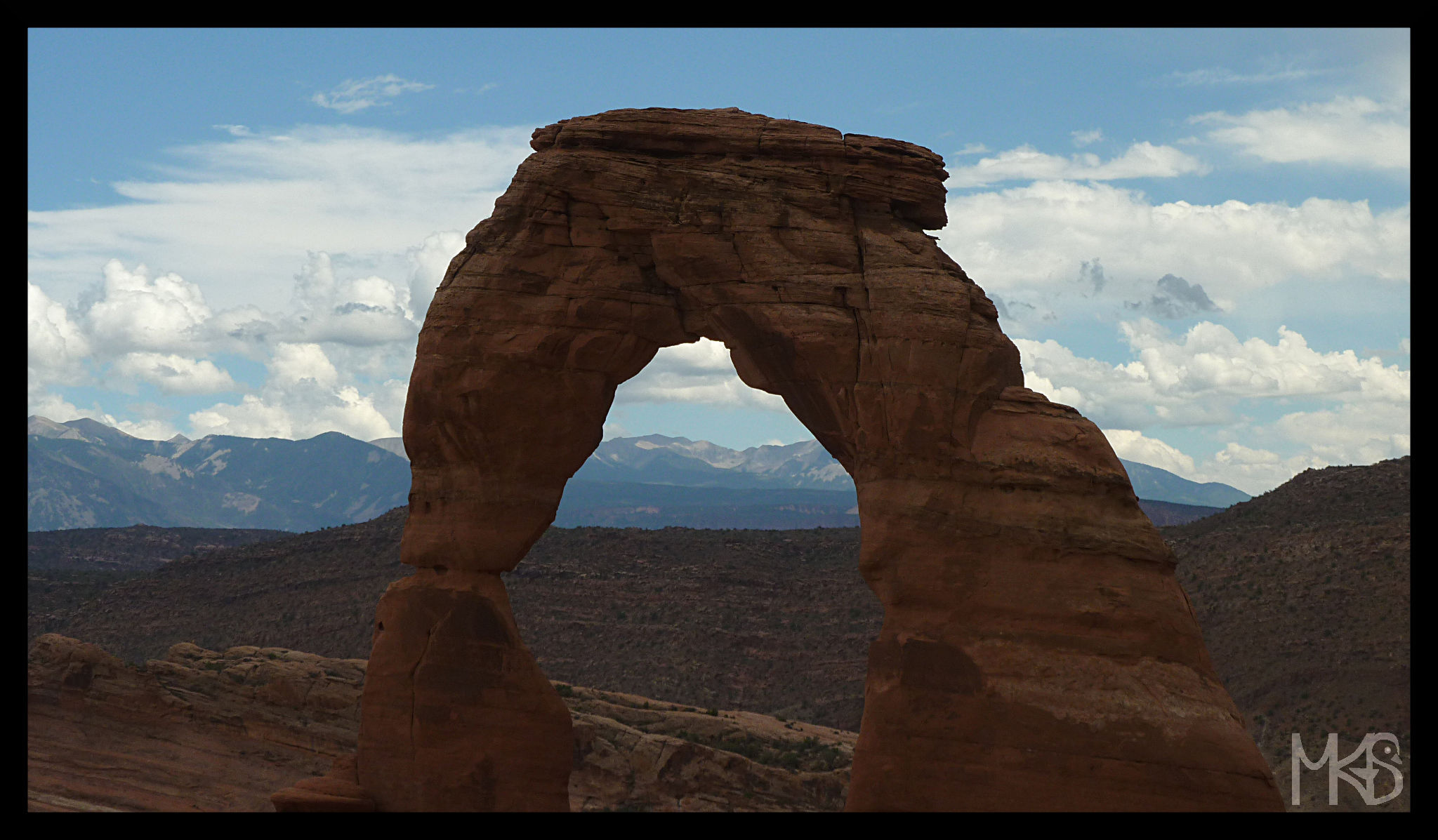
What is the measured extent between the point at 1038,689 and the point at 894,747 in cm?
220

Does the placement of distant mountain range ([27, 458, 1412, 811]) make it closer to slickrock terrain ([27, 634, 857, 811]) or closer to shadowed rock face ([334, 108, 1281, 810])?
slickrock terrain ([27, 634, 857, 811])

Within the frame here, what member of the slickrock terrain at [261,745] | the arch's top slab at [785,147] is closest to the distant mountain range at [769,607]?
the slickrock terrain at [261,745]

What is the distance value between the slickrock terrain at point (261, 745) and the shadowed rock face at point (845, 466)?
20.0 feet

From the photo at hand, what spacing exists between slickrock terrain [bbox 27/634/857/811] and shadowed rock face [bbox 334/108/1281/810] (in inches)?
240

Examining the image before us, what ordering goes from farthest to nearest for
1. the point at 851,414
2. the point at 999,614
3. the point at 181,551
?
the point at 181,551 < the point at 851,414 < the point at 999,614

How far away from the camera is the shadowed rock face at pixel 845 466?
1864 centimetres

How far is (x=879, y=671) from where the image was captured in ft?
64.8

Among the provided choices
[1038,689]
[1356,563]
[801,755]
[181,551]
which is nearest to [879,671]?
[1038,689]
